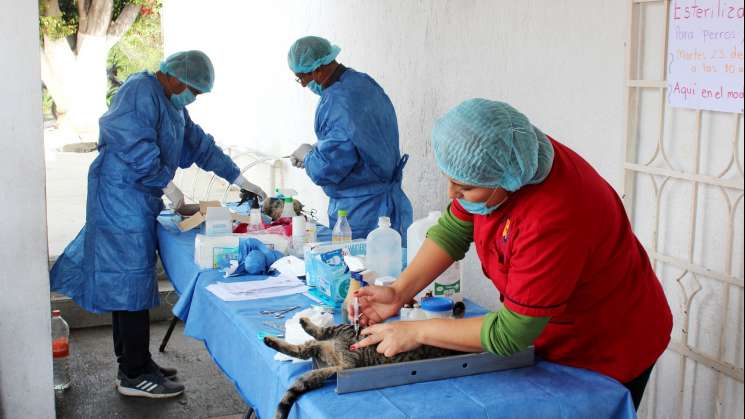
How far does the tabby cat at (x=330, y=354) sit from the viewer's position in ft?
5.87

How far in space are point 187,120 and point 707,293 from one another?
9.41 feet

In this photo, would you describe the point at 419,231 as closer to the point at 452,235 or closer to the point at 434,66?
the point at 452,235

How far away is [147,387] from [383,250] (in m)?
1.92

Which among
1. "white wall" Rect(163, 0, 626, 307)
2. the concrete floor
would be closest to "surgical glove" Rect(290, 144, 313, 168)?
"white wall" Rect(163, 0, 626, 307)

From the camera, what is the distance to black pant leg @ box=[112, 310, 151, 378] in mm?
3900

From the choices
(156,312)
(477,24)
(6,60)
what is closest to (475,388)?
(6,60)

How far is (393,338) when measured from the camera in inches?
72.3

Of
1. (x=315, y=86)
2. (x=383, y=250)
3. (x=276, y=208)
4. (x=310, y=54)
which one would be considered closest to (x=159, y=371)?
(x=276, y=208)

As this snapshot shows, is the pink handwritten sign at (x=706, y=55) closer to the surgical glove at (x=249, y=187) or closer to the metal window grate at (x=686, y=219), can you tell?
the metal window grate at (x=686, y=219)

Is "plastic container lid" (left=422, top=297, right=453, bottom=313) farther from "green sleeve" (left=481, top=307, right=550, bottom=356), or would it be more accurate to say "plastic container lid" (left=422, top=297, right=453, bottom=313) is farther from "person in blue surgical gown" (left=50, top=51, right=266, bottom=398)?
"person in blue surgical gown" (left=50, top=51, right=266, bottom=398)

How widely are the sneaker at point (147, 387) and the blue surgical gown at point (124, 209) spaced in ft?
1.38

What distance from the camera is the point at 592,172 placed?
181 centimetres

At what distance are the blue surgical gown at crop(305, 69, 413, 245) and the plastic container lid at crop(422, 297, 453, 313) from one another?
1.69m

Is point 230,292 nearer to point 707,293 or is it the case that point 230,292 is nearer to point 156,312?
point 707,293
